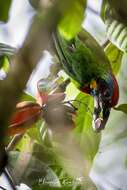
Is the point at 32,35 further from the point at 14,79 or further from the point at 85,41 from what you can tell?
the point at 85,41

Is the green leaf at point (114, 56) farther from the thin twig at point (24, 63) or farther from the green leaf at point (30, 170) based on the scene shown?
the thin twig at point (24, 63)

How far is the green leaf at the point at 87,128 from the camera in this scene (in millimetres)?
934

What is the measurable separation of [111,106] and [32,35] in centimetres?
78

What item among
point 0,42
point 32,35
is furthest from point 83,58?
point 32,35

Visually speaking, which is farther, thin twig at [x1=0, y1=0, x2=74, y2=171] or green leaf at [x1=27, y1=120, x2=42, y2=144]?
green leaf at [x1=27, y1=120, x2=42, y2=144]

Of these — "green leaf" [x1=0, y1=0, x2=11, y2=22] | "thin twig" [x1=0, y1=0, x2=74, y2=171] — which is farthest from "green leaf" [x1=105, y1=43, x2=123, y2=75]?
"thin twig" [x1=0, y1=0, x2=74, y2=171]

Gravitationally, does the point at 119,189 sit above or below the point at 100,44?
below

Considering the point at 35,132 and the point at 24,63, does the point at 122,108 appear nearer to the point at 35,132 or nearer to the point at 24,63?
the point at 35,132

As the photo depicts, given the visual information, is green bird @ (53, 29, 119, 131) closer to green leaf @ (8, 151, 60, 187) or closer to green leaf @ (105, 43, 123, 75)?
green leaf @ (105, 43, 123, 75)

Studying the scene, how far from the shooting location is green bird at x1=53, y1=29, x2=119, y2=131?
95 cm

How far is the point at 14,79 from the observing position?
0.61 feet

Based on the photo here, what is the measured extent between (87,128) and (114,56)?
6.1 inches

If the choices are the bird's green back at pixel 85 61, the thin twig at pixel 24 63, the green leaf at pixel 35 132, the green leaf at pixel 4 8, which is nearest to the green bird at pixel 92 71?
the bird's green back at pixel 85 61

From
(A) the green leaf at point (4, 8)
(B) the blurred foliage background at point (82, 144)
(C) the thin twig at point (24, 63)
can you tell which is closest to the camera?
(C) the thin twig at point (24, 63)
